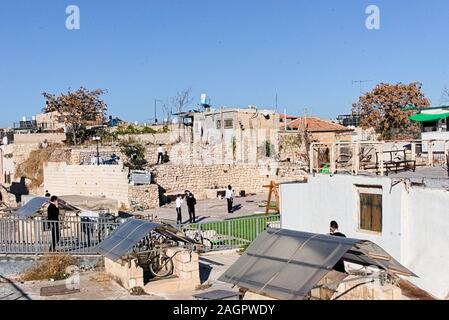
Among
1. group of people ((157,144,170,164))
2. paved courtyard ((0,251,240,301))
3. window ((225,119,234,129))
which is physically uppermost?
window ((225,119,234,129))

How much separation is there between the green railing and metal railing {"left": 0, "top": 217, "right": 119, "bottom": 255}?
343cm

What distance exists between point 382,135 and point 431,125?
15.8 metres

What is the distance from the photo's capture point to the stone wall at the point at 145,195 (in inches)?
1126

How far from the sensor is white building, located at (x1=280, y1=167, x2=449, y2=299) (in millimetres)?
11227

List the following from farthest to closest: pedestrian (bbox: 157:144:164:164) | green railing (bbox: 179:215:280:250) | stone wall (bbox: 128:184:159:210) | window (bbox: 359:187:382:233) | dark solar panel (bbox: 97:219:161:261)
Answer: pedestrian (bbox: 157:144:164:164) < stone wall (bbox: 128:184:159:210) < green railing (bbox: 179:215:280:250) < window (bbox: 359:187:382:233) < dark solar panel (bbox: 97:219:161:261)

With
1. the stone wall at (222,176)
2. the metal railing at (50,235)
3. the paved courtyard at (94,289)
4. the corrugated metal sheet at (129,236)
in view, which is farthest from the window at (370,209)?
the stone wall at (222,176)

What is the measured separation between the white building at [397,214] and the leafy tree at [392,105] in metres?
27.9

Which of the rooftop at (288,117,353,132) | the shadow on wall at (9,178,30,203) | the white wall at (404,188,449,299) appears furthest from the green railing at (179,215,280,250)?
the rooftop at (288,117,353,132)

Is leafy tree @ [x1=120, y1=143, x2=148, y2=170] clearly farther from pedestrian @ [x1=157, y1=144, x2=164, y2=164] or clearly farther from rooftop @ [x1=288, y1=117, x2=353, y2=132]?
rooftop @ [x1=288, y1=117, x2=353, y2=132]

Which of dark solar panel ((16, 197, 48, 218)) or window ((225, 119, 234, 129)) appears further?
window ((225, 119, 234, 129))
